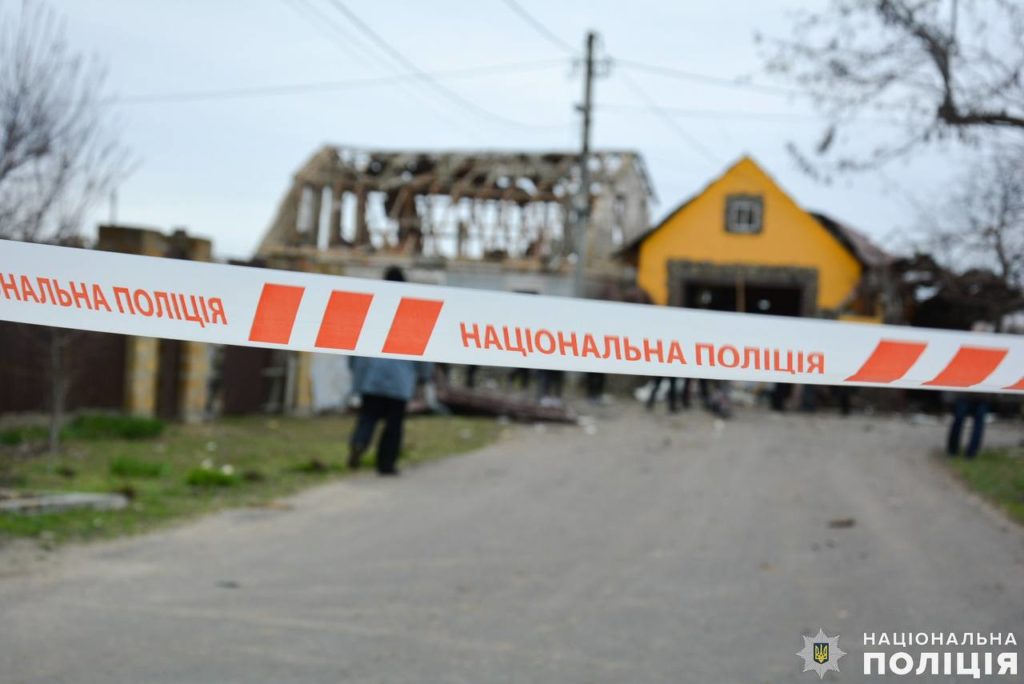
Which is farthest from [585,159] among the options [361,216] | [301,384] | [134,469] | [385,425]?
[134,469]

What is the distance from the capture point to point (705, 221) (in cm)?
2541

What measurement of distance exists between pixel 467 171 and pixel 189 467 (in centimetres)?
2312

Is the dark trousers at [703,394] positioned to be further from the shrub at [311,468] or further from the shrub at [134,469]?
the shrub at [134,469]

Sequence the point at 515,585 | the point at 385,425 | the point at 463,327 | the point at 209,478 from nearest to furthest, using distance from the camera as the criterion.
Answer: the point at 463,327 < the point at 515,585 < the point at 209,478 < the point at 385,425

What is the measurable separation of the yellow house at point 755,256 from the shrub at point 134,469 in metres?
13.2

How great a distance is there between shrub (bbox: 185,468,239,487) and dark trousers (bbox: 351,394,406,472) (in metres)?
1.59

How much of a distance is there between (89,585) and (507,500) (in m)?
4.53

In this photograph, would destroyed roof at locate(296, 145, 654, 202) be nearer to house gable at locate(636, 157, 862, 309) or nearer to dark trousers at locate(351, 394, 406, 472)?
house gable at locate(636, 157, 862, 309)

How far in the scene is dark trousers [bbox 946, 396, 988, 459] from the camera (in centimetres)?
1470

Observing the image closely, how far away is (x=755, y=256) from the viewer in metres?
23.8

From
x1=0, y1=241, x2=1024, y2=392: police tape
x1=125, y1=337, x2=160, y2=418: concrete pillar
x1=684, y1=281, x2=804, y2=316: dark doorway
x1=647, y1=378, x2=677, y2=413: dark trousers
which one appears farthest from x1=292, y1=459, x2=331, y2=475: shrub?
x1=684, y1=281, x2=804, y2=316: dark doorway

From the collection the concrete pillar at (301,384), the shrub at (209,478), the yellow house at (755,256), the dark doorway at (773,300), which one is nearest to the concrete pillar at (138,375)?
the concrete pillar at (301,384)

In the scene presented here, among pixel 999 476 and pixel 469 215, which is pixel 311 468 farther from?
pixel 469 215

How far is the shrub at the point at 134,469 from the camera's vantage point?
412 inches
